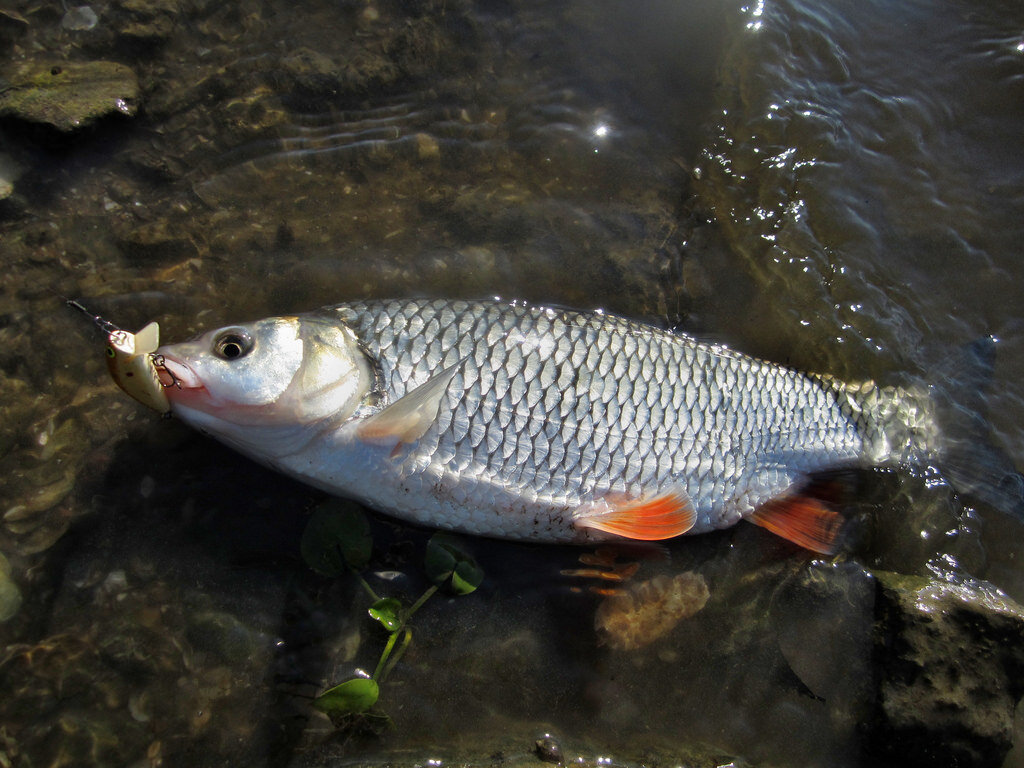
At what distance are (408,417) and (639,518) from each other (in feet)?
3.47

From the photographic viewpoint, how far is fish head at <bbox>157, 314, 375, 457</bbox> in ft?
7.98

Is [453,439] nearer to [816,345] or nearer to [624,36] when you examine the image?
[816,345]

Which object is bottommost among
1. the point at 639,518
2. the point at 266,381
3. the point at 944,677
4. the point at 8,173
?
the point at 944,677

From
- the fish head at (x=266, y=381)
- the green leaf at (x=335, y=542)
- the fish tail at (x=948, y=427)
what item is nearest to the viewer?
the fish head at (x=266, y=381)

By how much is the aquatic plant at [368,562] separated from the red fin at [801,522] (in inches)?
54.2

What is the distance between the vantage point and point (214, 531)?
8.97ft

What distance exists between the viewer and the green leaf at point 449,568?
268cm

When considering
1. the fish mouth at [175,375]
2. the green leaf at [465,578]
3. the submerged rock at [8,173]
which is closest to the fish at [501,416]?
the fish mouth at [175,375]

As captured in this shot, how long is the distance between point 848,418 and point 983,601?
0.98 meters

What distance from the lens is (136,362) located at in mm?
2287

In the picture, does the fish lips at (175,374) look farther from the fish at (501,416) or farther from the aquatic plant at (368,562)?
the aquatic plant at (368,562)

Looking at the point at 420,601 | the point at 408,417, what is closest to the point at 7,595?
the point at 420,601

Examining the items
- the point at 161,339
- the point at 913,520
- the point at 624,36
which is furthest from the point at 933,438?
the point at 161,339

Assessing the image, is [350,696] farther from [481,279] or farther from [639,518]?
[481,279]
